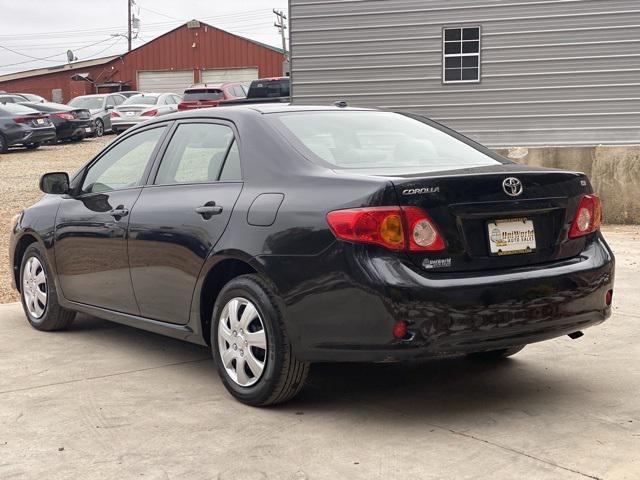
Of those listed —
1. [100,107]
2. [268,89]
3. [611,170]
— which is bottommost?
[611,170]

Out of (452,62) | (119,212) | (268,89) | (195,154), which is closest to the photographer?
(195,154)

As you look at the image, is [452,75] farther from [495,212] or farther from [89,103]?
[495,212]

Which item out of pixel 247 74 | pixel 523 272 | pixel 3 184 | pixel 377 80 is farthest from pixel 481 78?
pixel 247 74

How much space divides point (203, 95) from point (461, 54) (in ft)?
28.8

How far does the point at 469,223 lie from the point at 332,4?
16.3m

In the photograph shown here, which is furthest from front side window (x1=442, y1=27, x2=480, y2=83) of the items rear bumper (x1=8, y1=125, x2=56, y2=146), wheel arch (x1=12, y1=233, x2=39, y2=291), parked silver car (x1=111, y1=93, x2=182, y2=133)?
wheel arch (x1=12, y1=233, x2=39, y2=291)

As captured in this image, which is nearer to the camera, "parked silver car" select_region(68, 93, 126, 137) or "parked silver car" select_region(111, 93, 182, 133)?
"parked silver car" select_region(111, 93, 182, 133)

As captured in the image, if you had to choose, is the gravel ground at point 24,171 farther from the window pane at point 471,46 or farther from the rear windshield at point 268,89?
A: the window pane at point 471,46

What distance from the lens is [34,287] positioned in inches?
274

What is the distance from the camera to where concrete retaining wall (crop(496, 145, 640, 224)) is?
1192 centimetres

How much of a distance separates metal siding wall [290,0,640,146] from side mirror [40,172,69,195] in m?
14.1

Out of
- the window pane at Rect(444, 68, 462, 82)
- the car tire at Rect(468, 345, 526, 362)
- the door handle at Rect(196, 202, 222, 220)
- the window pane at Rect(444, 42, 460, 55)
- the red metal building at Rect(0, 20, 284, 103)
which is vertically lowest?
the car tire at Rect(468, 345, 526, 362)

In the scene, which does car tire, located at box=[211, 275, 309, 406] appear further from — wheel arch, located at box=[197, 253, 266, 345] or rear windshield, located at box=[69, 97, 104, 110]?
rear windshield, located at box=[69, 97, 104, 110]

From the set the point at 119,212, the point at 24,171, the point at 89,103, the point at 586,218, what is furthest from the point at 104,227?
the point at 89,103
